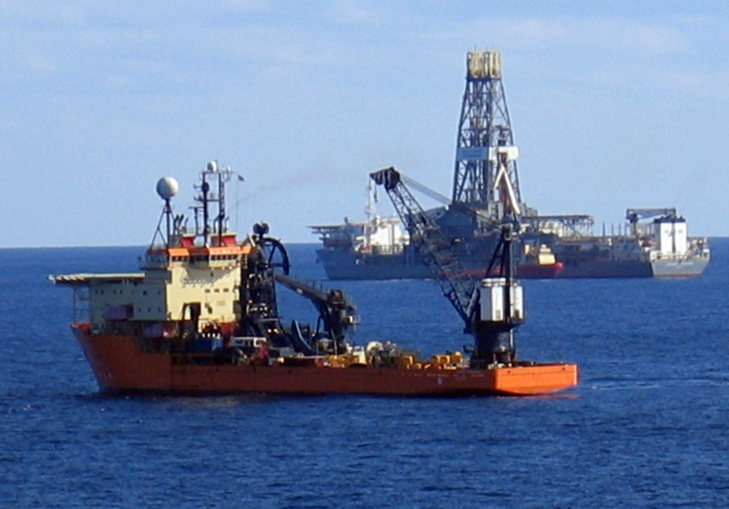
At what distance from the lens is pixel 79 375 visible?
279 feet

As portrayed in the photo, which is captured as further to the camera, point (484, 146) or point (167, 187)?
point (484, 146)

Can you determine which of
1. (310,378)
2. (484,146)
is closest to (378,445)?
(310,378)

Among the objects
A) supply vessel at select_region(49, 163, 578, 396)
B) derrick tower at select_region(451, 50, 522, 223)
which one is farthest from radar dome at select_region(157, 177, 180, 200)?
derrick tower at select_region(451, 50, 522, 223)

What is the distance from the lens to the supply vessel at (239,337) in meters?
70.8

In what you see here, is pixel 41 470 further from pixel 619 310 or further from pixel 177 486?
pixel 619 310

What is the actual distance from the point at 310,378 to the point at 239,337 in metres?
3.98

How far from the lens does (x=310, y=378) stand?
233 feet

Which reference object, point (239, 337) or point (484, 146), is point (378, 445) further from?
point (484, 146)

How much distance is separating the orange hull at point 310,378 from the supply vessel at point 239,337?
0.04 metres

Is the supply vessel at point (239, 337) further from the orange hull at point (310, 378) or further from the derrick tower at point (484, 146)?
the derrick tower at point (484, 146)

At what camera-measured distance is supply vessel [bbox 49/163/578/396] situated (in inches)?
2785

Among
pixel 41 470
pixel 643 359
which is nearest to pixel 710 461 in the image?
pixel 41 470

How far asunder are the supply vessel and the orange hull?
4 cm

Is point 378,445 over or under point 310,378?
under
